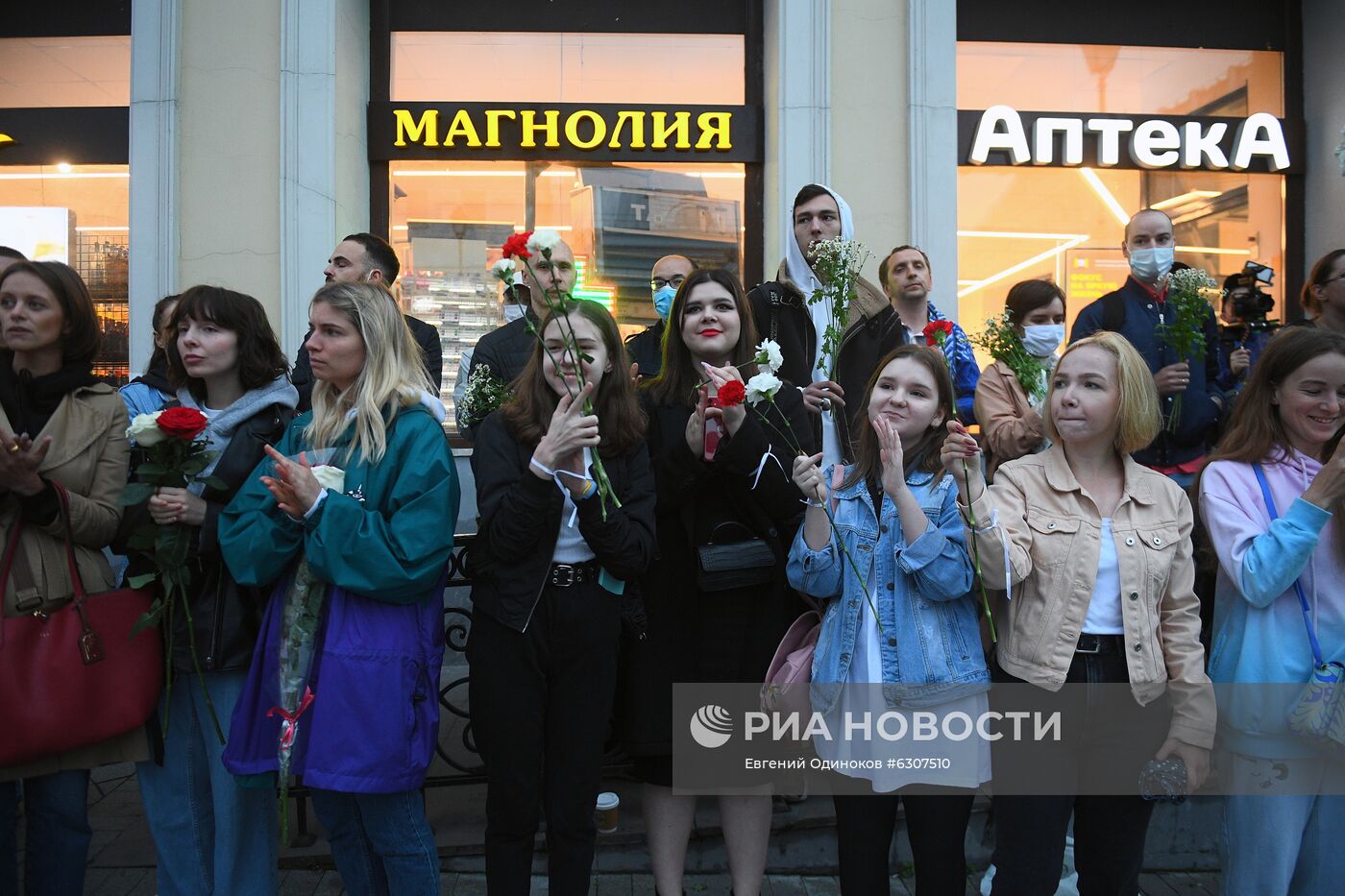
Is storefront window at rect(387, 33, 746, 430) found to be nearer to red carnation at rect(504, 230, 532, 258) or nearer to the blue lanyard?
red carnation at rect(504, 230, 532, 258)

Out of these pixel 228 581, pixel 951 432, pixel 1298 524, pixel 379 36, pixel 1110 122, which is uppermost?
pixel 379 36

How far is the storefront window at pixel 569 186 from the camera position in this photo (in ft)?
26.8

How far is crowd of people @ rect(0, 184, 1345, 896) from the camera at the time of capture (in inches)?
114

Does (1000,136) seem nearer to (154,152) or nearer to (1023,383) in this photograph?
(1023,383)

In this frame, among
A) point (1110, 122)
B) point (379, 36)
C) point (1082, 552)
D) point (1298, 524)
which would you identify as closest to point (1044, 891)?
point (1082, 552)

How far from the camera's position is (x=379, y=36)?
8.15 metres

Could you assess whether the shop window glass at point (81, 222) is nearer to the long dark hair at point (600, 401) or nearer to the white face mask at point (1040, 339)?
the long dark hair at point (600, 401)

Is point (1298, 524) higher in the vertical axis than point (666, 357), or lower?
lower

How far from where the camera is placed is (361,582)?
2871 millimetres

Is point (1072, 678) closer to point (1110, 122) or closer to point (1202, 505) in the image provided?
point (1202, 505)

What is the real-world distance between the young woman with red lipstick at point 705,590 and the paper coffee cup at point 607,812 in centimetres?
78

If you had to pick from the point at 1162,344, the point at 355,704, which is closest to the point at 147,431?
the point at 355,704

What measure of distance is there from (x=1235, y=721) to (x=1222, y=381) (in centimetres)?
246

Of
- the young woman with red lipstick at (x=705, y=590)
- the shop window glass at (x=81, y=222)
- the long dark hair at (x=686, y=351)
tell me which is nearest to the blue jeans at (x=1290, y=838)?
the young woman with red lipstick at (x=705, y=590)
